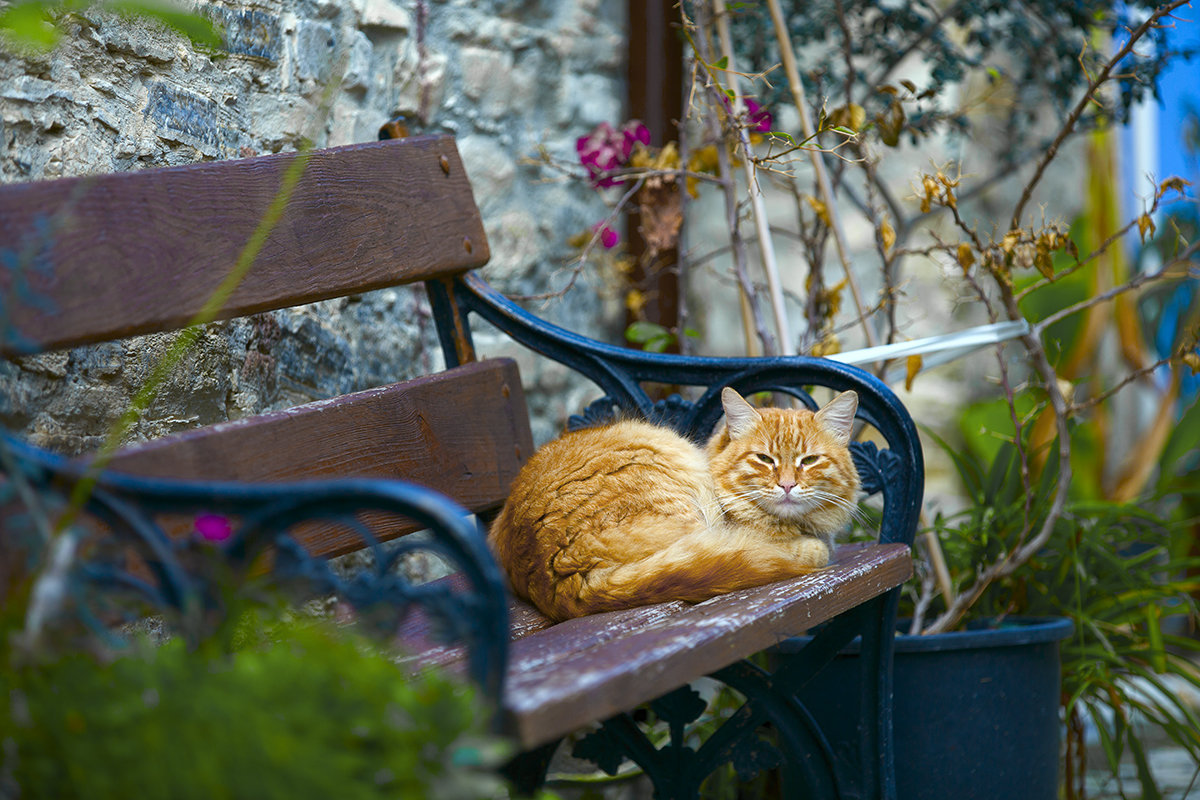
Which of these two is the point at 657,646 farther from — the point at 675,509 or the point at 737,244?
the point at 737,244

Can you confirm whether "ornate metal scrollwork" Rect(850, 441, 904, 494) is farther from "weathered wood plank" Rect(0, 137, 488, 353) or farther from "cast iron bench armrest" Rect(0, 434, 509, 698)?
"cast iron bench armrest" Rect(0, 434, 509, 698)

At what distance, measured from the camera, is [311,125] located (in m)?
2.20

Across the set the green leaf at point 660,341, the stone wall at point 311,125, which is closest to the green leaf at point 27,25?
the stone wall at point 311,125

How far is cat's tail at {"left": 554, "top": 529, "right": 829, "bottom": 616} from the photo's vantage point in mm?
1540

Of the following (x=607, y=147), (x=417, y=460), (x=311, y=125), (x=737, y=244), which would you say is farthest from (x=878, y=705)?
(x=311, y=125)

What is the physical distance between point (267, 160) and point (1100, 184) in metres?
3.67

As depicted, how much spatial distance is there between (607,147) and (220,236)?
1299mm

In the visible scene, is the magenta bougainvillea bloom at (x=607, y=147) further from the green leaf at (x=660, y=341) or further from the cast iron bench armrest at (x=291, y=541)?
the cast iron bench armrest at (x=291, y=541)

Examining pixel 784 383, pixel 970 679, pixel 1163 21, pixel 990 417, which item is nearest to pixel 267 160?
pixel 784 383

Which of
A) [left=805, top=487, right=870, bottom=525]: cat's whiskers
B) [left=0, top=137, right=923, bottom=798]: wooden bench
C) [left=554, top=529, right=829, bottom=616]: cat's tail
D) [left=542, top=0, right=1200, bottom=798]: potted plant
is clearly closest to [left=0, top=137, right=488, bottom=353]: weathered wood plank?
[left=0, top=137, right=923, bottom=798]: wooden bench

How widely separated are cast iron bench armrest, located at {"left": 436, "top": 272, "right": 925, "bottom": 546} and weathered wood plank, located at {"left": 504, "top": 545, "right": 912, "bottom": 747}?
0.57 feet

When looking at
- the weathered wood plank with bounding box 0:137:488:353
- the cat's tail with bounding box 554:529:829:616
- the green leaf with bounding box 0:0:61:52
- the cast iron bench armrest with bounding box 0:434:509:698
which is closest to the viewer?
the cast iron bench armrest with bounding box 0:434:509:698

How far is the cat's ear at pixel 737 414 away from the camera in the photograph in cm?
194

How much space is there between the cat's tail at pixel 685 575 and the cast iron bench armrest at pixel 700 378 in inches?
13.2
